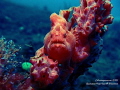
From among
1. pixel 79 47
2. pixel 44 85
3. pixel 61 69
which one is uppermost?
pixel 79 47

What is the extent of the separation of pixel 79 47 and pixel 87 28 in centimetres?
A: 38

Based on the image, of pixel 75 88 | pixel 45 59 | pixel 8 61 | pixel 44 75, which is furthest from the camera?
pixel 75 88

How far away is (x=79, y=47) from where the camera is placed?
2705 millimetres

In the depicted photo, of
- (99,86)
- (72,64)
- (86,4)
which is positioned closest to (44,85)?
(72,64)

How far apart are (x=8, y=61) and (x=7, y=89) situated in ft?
1.62

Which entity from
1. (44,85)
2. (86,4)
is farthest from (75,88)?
(86,4)

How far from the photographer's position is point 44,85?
2234 mm

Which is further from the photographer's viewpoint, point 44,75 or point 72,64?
point 72,64

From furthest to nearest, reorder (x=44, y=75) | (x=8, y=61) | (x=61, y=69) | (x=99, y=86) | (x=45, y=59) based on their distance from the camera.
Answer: (x=99, y=86), (x=8, y=61), (x=61, y=69), (x=45, y=59), (x=44, y=75)

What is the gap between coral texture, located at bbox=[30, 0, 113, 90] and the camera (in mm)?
2170

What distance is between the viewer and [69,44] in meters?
2.29

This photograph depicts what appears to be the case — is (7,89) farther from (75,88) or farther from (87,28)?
(75,88)

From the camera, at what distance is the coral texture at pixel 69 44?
2.17 metres

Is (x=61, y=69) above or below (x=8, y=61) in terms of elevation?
below
